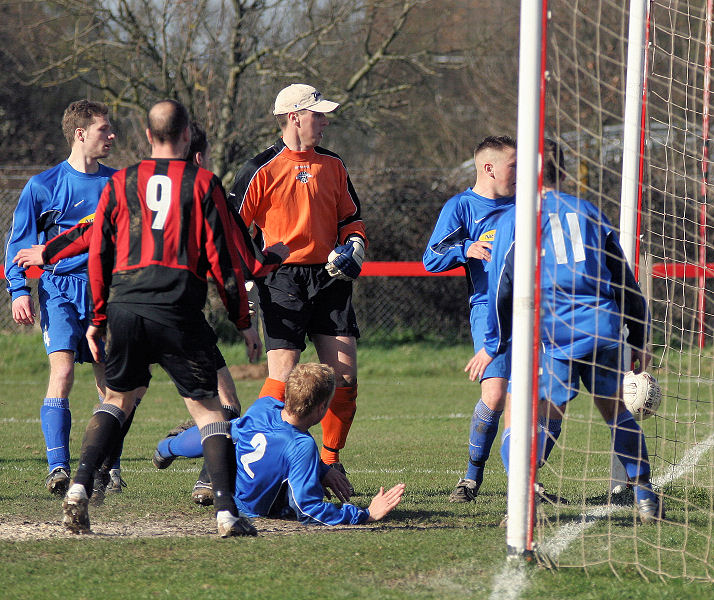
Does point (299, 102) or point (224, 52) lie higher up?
point (224, 52)

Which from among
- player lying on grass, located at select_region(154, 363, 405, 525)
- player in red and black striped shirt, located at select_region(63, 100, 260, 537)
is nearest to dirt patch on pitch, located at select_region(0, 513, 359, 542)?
player lying on grass, located at select_region(154, 363, 405, 525)

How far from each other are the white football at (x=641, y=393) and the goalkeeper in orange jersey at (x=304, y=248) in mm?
1648

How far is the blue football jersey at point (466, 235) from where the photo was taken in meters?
5.58

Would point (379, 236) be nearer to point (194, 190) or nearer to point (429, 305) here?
point (429, 305)

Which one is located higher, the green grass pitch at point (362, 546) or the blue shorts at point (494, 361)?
the blue shorts at point (494, 361)

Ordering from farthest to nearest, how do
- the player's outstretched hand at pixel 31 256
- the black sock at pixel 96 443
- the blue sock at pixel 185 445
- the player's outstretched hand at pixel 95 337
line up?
the player's outstretched hand at pixel 31 256, the blue sock at pixel 185 445, the player's outstretched hand at pixel 95 337, the black sock at pixel 96 443

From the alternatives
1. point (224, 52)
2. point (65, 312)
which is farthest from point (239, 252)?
point (224, 52)

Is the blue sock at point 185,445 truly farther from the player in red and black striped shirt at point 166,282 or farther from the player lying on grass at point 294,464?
the player in red and black striped shirt at point 166,282

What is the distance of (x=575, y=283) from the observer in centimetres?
452

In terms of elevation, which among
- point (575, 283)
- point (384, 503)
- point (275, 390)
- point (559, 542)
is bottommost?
point (559, 542)

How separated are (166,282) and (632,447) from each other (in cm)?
232

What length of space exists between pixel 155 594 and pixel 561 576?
153cm

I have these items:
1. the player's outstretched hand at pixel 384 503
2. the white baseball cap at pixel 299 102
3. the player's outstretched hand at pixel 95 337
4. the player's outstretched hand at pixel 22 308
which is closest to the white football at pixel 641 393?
the player's outstretched hand at pixel 384 503

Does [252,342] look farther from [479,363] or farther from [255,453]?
[479,363]
